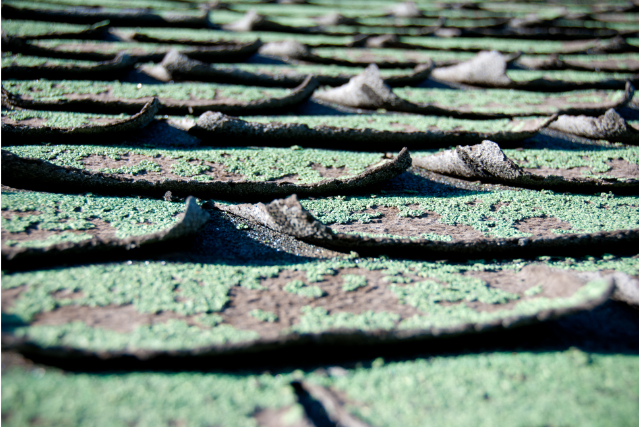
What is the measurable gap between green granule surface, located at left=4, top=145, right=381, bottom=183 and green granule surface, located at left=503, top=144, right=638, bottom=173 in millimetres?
691

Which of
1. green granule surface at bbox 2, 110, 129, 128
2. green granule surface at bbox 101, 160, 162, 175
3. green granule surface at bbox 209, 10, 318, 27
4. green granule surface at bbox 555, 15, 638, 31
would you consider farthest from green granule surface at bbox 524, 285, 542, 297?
green granule surface at bbox 555, 15, 638, 31

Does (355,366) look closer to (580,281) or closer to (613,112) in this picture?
(580,281)

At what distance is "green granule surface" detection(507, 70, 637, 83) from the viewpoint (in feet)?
9.01

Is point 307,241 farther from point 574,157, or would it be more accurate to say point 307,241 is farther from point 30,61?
point 30,61

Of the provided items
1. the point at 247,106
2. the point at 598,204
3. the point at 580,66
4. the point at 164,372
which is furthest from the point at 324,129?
the point at 580,66

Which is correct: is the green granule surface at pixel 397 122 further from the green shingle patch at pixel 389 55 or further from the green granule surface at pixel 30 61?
the green granule surface at pixel 30 61

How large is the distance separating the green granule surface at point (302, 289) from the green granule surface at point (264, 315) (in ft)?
0.36

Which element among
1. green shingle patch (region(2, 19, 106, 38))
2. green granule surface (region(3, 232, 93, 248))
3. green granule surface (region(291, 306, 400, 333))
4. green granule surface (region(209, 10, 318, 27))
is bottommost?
green granule surface (region(291, 306, 400, 333))

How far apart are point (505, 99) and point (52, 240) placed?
2395mm

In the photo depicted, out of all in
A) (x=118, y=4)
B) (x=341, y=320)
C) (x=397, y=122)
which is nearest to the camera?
(x=341, y=320)

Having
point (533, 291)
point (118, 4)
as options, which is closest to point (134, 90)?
point (118, 4)

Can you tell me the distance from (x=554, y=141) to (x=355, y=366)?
1781 millimetres

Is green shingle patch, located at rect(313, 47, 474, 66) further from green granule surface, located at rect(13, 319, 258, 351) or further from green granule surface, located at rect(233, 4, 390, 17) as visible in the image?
green granule surface, located at rect(13, 319, 258, 351)

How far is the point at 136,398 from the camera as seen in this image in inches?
30.9
